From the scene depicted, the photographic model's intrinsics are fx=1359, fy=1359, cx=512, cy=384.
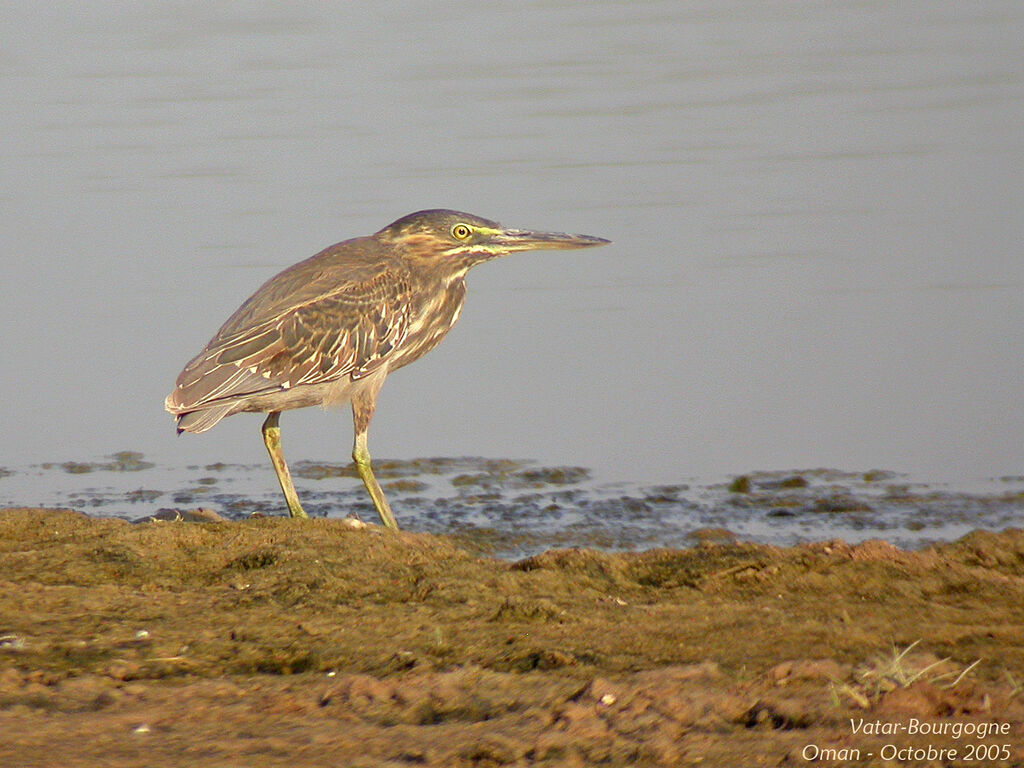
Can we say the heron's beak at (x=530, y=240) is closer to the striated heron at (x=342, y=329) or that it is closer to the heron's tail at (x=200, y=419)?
the striated heron at (x=342, y=329)

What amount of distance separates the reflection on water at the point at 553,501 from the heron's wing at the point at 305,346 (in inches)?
25.8

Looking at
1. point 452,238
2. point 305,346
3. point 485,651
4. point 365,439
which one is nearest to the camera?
point 485,651

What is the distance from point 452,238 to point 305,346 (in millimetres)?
1145

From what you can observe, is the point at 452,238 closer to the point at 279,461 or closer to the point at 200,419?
the point at 279,461

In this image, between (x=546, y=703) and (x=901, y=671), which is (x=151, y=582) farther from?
(x=901, y=671)

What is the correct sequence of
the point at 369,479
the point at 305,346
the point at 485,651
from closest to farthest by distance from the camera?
the point at 485,651 → the point at 305,346 → the point at 369,479

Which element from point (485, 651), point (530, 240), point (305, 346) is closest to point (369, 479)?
point (305, 346)

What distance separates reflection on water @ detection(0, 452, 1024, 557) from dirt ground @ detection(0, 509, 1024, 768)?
141cm

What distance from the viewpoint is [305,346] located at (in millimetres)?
6406

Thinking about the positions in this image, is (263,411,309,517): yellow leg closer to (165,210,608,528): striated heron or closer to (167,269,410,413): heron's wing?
(165,210,608,528): striated heron

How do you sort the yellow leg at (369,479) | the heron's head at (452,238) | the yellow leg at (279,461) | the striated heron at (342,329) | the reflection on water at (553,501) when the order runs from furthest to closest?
the heron's head at (452,238) < the reflection on water at (553,501) < the yellow leg at (369,479) < the yellow leg at (279,461) < the striated heron at (342,329)

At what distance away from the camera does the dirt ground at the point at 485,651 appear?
3070mm

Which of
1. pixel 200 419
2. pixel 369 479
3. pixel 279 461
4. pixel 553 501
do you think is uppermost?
pixel 200 419

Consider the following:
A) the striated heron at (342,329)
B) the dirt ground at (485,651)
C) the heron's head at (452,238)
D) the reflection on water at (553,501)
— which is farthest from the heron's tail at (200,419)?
the heron's head at (452,238)
